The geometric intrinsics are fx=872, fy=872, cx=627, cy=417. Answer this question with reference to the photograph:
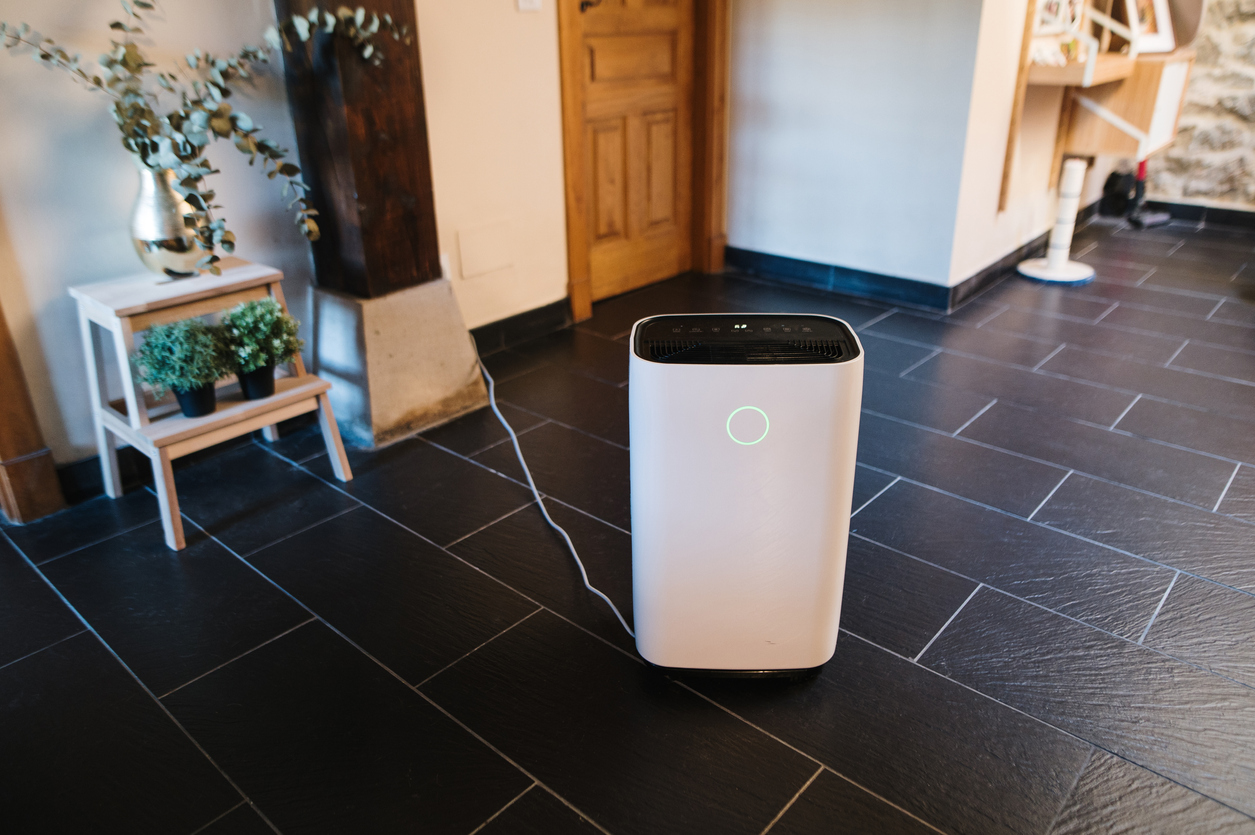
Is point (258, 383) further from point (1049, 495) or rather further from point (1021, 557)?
point (1049, 495)

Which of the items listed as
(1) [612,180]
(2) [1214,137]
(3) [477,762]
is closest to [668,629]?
(3) [477,762]

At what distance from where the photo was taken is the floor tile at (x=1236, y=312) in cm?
319

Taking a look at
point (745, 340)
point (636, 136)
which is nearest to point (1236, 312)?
point (636, 136)

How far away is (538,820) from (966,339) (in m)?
2.40

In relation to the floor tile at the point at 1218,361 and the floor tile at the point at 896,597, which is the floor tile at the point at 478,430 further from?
the floor tile at the point at 1218,361

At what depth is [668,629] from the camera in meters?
1.46

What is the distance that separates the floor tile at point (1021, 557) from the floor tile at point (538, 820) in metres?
0.97

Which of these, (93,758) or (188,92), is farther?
(188,92)

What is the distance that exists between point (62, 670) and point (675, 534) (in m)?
1.18

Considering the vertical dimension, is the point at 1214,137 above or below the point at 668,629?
above

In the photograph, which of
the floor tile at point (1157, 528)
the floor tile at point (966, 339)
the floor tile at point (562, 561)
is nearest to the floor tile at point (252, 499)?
the floor tile at point (562, 561)

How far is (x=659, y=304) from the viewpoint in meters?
3.51

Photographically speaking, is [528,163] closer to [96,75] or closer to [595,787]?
[96,75]

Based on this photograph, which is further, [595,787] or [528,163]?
[528,163]
